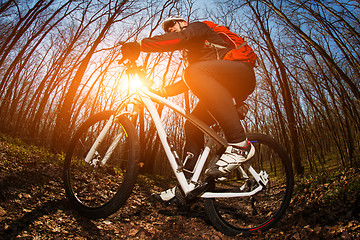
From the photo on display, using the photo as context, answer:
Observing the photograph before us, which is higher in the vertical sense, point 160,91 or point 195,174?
point 160,91

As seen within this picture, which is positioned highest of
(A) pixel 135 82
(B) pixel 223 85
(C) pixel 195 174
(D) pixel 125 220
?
(A) pixel 135 82

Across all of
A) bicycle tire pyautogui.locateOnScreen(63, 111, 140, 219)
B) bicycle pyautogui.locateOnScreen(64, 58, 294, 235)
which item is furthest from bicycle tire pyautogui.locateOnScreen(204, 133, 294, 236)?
bicycle tire pyautogui.locateOnScreen(63, 111, 140, 219)

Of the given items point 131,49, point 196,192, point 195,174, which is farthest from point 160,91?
point 196,192

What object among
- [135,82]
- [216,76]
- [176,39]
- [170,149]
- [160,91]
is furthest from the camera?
[160,91]

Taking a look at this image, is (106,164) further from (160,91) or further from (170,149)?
(160,91)

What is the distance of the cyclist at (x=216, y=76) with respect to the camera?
1.67 metres

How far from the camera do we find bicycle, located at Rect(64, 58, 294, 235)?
177cm

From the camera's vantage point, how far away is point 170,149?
1927mm

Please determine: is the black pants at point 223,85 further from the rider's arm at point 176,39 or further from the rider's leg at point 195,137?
the rider's leg at point 195,137

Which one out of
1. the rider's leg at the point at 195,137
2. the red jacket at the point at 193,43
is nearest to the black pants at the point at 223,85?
the red jacket at the point at 193,43

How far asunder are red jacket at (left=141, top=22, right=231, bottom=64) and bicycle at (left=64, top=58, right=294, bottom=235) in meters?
0.43

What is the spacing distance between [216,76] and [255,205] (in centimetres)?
152

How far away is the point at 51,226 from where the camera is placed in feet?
5.17

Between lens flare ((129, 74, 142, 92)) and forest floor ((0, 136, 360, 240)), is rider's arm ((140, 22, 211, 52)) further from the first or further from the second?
forest floor ((0, 136, 360, 240))
